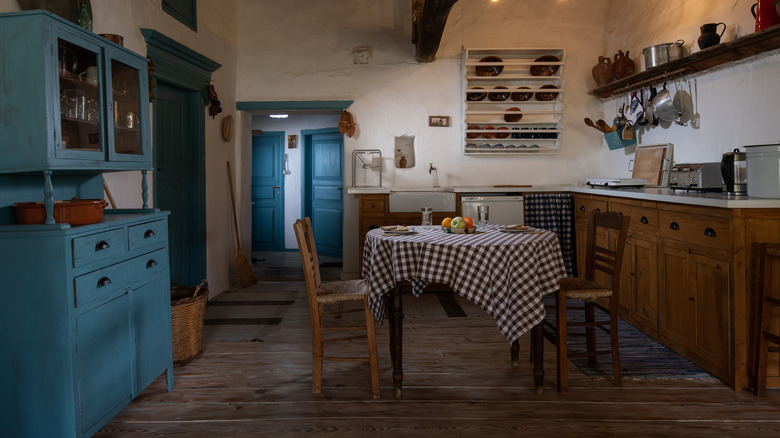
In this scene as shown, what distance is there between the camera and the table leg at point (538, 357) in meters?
2.78

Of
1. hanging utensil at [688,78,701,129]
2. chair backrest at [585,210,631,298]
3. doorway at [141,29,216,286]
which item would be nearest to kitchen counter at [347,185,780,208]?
chair backrest at [585,210,631,298]

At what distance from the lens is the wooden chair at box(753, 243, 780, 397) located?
2.71 metres

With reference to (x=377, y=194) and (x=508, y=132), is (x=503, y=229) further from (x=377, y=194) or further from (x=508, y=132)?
(x=508, y=132)

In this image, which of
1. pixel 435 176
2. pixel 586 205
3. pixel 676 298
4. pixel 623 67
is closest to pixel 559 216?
pixel 586 205

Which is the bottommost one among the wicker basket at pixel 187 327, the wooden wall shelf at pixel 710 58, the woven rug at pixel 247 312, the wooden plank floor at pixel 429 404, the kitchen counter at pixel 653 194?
the wooden plank floor at pixel 429 404

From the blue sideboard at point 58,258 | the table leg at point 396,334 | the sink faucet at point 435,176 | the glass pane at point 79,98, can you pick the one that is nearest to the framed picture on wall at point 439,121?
the sink faucet at point 435,176

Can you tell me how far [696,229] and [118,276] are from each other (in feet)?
10.5

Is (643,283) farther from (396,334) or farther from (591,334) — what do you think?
(396,334)

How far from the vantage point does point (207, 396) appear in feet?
9.27

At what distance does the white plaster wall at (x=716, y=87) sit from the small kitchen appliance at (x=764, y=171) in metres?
0.79

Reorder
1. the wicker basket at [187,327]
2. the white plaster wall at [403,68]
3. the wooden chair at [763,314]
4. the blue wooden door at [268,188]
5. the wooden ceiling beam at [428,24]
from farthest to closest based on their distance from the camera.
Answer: the blue wooden door at [268,188], the white plaster wall at [403,68], the wooden ceiling beam at [428,24], the wicker basket at [187,327], the wooden chair at [763,314]

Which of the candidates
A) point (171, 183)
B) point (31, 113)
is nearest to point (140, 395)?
point (31, 113)

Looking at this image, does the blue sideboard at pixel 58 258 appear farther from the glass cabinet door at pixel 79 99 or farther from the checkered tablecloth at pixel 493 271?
the checkered tablecloth at pixel 493 271

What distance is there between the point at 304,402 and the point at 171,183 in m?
2.63
